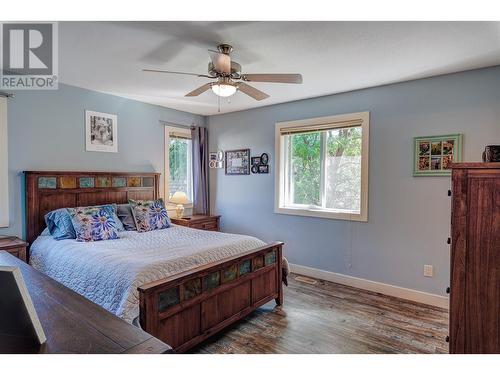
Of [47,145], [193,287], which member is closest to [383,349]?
[193,287]

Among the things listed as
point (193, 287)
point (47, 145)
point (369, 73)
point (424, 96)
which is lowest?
point (193, 287)

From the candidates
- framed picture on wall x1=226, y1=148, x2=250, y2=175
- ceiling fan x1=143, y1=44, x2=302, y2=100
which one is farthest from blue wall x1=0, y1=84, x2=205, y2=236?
ceiling fan x1=143, y1=44, x2=302, y2=100

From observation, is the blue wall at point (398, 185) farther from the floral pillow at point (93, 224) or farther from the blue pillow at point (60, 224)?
the blue pillow at point (60, 224)

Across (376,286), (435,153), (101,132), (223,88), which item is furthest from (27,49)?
(376,286)

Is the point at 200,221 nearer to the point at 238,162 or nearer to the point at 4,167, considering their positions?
the point at 238,162

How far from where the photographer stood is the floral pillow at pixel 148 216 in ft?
11.3

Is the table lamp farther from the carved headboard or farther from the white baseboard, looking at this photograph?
the white baseboard

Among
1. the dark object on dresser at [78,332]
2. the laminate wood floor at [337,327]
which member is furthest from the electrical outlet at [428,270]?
the dark object on dresser at [78,332]

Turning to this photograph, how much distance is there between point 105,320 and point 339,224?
10.2 feet

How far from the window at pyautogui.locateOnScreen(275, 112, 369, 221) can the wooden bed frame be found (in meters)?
1.20

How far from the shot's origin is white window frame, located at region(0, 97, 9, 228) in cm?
295

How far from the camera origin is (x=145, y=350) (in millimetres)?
919
